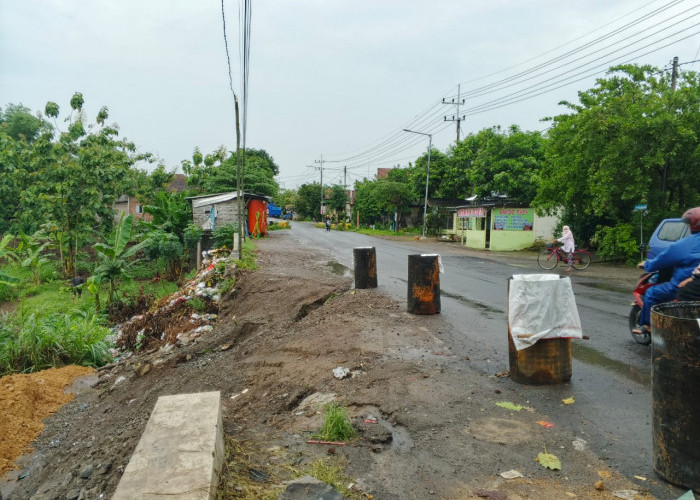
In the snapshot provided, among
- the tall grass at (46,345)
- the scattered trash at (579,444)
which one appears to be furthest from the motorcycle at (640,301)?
the tall grass at (46,345)

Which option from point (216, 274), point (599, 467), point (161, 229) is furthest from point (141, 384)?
point (161, 229)

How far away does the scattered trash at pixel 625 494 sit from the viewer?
9.25ft

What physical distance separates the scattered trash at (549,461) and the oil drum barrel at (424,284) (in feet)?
15.1

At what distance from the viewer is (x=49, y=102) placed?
789 inches

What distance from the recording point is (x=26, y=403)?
301 inches

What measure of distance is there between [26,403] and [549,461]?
26.2ft

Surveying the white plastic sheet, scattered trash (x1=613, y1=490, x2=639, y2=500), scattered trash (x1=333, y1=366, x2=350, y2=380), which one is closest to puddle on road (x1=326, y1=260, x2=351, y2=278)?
scattered trash (x1=333, y1=366, x2=350, y2=380)

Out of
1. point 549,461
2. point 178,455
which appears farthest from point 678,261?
point 178,455

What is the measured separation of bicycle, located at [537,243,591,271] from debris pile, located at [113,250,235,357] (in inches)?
481

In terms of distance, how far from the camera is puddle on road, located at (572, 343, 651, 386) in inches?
200

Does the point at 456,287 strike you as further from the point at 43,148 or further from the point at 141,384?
the point at 43,148

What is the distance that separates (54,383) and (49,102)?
1588 centimetres

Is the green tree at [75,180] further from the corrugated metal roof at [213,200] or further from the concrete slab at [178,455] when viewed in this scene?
the concrete slab at [178,455]

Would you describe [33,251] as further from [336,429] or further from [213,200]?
[336,429]
